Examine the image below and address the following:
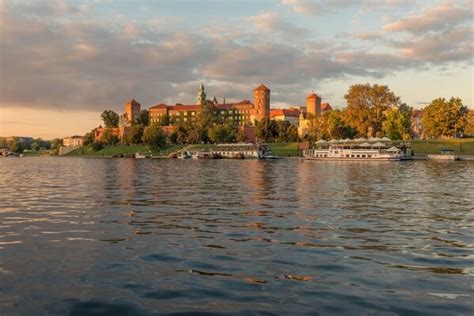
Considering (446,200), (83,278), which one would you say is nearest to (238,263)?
(83,278)

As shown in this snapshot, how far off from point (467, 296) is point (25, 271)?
38.6 ft

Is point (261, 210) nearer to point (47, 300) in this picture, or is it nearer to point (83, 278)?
point (83, 278)

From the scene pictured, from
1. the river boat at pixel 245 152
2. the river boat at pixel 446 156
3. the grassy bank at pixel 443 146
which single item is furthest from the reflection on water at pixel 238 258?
the river boat at pixel 245 152

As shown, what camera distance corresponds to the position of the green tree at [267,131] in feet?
611

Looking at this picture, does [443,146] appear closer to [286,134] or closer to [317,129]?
[317,129]

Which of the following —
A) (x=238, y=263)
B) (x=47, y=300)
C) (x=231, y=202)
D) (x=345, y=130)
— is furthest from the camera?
(x=345, y=130)

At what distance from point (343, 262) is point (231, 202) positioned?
16774 mm

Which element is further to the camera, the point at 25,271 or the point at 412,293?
the point at 25,271

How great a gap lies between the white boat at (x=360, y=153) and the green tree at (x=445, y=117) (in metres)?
25.4

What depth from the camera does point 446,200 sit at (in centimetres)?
3173

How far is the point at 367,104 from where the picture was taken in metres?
149

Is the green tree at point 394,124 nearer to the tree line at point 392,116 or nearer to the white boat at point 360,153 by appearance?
the tree line at point 392,116

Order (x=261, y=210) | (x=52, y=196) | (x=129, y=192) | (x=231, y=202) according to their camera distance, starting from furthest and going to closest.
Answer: (x=129, y=192) → (x=52, y=196) → (x=231, y=202) → (x=261, y=210)

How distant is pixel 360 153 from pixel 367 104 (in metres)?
29.2
